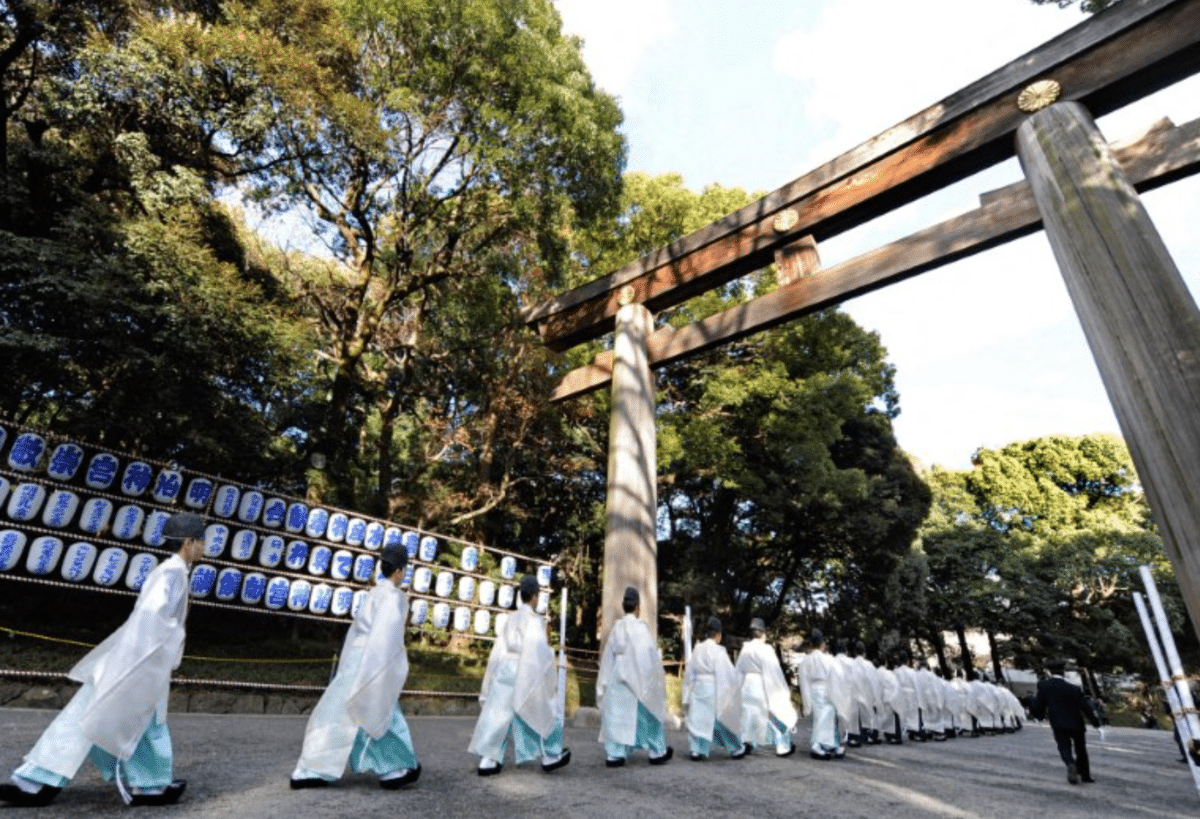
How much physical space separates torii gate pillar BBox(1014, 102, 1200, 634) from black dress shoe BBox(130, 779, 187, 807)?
5.53m

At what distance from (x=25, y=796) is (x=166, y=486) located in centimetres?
633

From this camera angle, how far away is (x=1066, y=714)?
6344 millimetres

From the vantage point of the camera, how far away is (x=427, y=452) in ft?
50.5

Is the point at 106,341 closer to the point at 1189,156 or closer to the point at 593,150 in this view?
the point at 593,150

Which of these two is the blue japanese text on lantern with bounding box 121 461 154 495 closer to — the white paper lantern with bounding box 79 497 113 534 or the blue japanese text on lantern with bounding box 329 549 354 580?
the white paper lantern with bounding box 79 497 113 534

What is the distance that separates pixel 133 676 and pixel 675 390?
14040 mm

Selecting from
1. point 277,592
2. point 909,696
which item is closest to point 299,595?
point 277,592

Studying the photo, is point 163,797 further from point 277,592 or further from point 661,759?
point 277,592

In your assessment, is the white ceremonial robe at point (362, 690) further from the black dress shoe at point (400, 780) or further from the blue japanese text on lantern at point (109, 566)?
the blue japanese text on lantern at point (109, 566)

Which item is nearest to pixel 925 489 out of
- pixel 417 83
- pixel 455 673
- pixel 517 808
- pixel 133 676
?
pixel 455 673

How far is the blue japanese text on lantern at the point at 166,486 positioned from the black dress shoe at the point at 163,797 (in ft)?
20.5

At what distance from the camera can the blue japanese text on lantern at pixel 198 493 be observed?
8570mm

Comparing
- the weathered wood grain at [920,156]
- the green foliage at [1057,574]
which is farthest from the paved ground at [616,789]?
the green foliage at [1057,574]

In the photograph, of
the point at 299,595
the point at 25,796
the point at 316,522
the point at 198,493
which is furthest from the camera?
the point at 316,522
